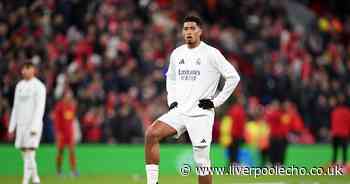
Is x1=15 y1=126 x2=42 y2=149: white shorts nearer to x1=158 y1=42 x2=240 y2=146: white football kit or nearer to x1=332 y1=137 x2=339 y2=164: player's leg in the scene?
x1=158 y1=42 x2=240 y2=146: white football kit

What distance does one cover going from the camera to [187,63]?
12430 mm

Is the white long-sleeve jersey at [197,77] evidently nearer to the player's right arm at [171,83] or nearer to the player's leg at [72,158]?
the player's right arm at [171,83]

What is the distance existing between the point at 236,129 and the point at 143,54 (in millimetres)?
3910

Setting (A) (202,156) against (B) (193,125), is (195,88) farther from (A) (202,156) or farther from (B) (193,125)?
(A) (202,156)

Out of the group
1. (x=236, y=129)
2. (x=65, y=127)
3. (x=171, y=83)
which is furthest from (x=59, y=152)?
(x=171, y=83)

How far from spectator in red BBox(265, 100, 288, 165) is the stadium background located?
1105 millimetres

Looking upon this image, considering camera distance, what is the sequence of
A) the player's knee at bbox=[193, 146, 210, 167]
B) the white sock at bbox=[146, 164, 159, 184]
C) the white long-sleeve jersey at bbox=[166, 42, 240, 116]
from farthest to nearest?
the white long-sleeve jersey at bbox=[166, 42, 240, 116]
the player's knee at bbox=[193, 146, 210, 167]
the white sock at bbox=[146, 164, 159, 184]

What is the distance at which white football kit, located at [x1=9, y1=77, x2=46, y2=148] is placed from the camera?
16.3 meters

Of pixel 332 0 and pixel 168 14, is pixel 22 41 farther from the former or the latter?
pixel 332 0

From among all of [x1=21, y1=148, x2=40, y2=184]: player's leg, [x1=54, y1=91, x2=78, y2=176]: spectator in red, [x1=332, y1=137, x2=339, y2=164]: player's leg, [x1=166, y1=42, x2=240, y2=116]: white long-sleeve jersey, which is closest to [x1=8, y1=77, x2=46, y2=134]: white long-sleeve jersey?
[x1=21, y1=148, x2=40, y2=184]: player's leg

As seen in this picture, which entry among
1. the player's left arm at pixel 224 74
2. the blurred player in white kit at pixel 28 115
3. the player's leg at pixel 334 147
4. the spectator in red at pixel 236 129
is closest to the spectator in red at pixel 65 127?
the spectator in red at pixel 236 129

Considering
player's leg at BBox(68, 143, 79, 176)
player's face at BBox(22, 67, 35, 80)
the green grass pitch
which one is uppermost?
player's face at BBox(22, 67, 35, 80)

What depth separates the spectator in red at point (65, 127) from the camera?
2184cm

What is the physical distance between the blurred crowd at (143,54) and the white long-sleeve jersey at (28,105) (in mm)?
5861
